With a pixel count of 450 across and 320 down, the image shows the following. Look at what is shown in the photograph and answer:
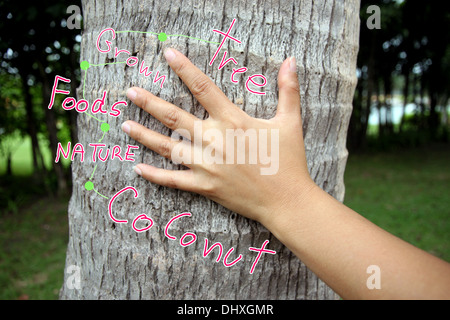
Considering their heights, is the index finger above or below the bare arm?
above

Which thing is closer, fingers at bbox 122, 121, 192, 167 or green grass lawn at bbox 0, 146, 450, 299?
fingers at bbox 122, 121, 192, 167

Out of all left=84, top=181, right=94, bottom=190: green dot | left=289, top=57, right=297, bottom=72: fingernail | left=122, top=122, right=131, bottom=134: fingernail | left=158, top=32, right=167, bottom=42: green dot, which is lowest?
left=84, top=181, right=94, bottom=190: green dot

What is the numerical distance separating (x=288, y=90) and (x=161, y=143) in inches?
19.1

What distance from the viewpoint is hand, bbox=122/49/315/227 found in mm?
1194

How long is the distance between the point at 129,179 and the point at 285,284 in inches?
29.7

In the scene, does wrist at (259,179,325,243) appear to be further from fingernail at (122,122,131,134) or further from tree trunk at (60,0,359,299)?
fingernail at (122,122,131,134)

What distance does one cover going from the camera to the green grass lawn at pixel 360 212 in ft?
14.0

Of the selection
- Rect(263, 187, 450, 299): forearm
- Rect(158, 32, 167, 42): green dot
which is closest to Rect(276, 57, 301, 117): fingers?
Rect(263, 187, 450, 299): forearm

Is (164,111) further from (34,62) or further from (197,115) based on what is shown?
(34,62)

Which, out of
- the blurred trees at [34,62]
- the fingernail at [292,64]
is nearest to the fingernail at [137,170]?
the fingernail at [292,64]

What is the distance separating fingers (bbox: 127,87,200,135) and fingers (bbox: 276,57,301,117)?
31 cm

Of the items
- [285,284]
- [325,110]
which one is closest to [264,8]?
[325,110]

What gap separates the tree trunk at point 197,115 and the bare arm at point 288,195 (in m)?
0.06

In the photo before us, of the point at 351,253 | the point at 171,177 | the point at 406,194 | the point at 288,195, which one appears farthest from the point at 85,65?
the point at 406,194
